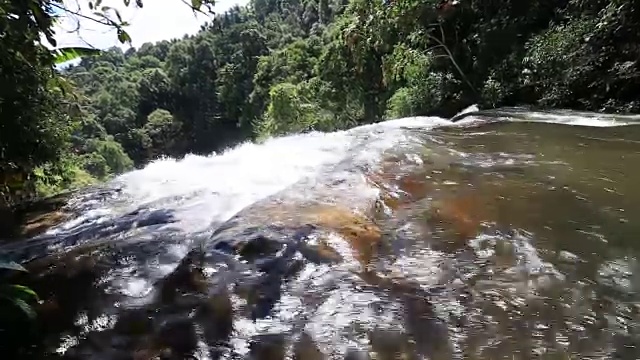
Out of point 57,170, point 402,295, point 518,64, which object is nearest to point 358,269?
point 402,295

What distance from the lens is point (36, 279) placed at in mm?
3342

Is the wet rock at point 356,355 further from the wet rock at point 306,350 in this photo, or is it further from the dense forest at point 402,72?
the dense forest at point 402,72

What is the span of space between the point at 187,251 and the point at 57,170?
5.88 meters

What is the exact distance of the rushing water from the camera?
7.58ft

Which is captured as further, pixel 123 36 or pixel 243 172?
pixel 243 172

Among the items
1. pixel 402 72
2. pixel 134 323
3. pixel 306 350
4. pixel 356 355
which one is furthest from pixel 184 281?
pixel 402 72

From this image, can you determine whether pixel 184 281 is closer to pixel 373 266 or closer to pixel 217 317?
pixel 217 317

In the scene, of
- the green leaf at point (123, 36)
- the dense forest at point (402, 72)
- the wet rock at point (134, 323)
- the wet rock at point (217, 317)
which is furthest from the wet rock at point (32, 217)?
the wet rock at point (217, 317)

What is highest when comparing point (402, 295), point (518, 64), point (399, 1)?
point (399, 1)

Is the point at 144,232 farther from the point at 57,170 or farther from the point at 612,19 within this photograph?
the point at 612,19

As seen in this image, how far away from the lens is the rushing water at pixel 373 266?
7.58 ft

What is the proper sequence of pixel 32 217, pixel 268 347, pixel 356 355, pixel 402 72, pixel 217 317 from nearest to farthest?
1. pixel 356 355
2. pixel 268 347
3. pixel 217 317
4. pixel 32 217
5. pixel 402 72

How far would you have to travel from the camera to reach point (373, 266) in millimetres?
2992

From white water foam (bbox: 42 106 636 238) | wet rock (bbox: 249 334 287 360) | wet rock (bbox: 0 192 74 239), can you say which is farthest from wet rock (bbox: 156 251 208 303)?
wet rock (bbox: 0 192 74 239)
